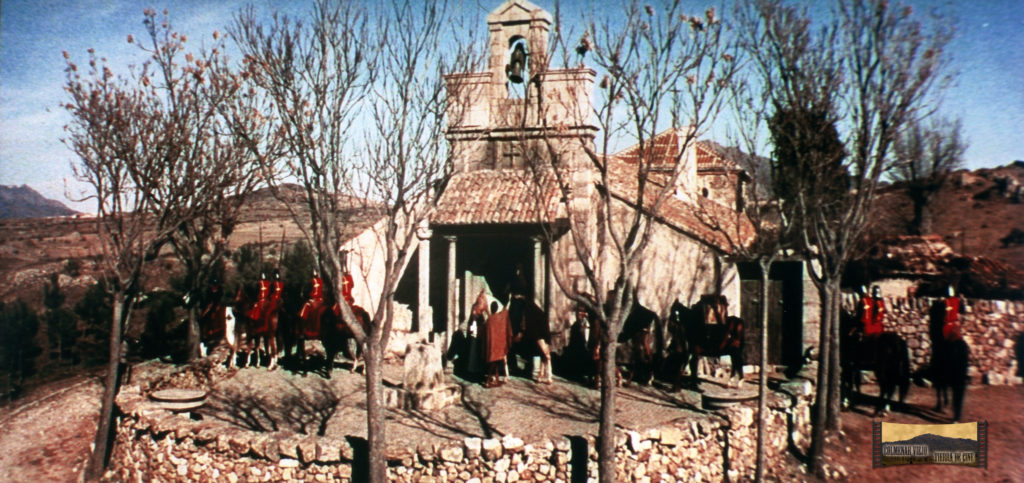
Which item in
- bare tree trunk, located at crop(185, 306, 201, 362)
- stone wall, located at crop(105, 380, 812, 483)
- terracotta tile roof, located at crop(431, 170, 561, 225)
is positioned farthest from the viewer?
terracotta tile roof, located at crop(431, 170, 561, 225)

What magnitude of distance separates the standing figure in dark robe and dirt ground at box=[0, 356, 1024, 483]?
322 mm

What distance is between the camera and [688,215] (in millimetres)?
15961

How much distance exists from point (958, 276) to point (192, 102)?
2064 cm

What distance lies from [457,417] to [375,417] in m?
2.79

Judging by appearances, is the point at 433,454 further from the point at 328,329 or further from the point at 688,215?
the point at 688,215

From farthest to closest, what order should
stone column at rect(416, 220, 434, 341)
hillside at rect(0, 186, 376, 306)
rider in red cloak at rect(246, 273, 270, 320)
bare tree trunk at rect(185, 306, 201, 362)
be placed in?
hillside at rect(0, 186, 376, 306)
stone column at rect(416, 220, 434, 341)
bare tree trunk at rect(185, 306, 201, 362)
rider in red cloak at rect(246, 273, 270, 320)

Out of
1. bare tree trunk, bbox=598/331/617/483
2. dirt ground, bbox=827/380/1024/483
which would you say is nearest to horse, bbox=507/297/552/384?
bare tree trunk, bbox=598/331/617/483

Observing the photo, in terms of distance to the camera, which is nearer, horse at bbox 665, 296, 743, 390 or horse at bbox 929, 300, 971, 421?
horse at bbox 929, 300, 971, 421

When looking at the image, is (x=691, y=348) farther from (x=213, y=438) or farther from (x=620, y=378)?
(x=213, y=438)

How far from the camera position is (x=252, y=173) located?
14477 mm

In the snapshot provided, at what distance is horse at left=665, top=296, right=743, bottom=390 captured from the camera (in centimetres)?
1195

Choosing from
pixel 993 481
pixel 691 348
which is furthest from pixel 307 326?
pixel 993 481

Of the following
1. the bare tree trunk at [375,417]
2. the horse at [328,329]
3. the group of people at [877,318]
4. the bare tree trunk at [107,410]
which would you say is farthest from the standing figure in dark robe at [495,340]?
the group of people at [877,318]

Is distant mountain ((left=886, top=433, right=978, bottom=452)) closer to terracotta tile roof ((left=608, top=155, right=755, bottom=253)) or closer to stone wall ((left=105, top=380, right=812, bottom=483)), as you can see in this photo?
stone wall ((left=105, top=380, right=812, bottom=483))
